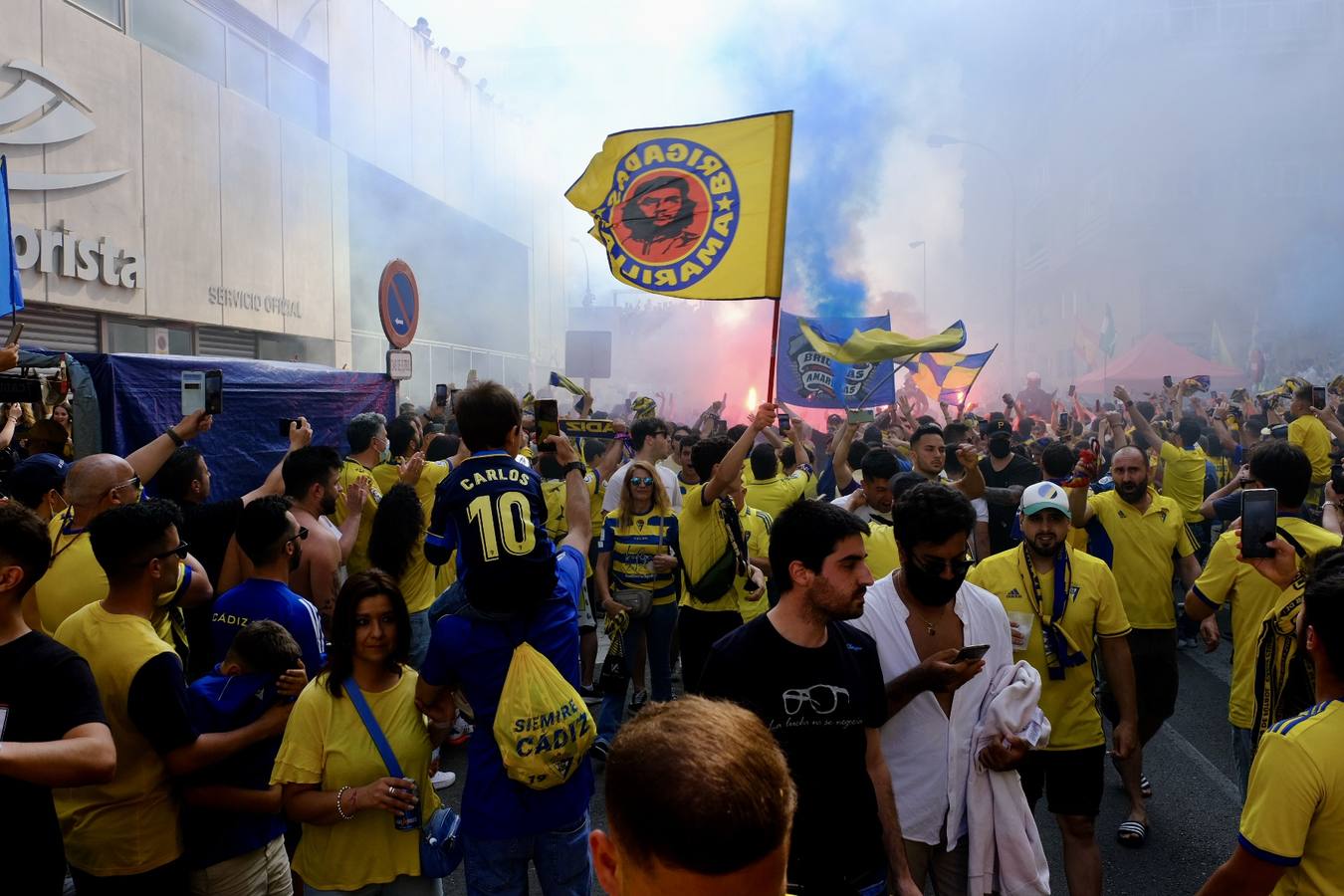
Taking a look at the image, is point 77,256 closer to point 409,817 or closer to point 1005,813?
point 409,817

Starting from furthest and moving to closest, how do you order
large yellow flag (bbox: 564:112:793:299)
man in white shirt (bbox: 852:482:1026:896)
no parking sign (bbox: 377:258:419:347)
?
no parking sign (bbox: 377:258:419:347) < large yellow flag (bbox: 564:112:793:299) < man in white shirt (bbox: 852:482:1026:896)

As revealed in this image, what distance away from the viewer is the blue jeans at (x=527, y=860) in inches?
112

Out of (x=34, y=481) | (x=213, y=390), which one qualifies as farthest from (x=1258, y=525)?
(x=34, y=481)

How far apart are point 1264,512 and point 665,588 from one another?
360 centimetres

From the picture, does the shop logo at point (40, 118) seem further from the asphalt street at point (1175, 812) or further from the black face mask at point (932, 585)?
the black face mask at point (932, 585)

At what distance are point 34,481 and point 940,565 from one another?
414 centimetres

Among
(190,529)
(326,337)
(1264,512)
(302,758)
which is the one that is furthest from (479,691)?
(326,337)

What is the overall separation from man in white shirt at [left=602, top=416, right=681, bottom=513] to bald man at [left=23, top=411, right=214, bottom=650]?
2.94 m

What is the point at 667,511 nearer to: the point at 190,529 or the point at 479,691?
the point at 190,529

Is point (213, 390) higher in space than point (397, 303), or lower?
lower

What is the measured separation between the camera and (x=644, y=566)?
5.99 meters

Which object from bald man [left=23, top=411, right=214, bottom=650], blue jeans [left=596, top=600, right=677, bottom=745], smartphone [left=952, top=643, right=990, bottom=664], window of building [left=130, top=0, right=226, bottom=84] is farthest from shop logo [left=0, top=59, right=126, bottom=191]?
smartphone [left=952, top=643, right=990, bottom=664]

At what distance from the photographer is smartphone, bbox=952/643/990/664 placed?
289 centimetres

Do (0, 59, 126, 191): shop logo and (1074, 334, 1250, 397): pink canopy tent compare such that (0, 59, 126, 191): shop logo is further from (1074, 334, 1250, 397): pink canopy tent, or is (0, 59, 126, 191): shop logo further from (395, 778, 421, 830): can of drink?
(1074, 334, 1250, 397): pink canopy tent
